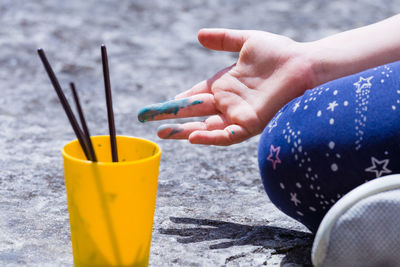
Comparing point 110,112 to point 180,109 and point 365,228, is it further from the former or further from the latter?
point 365,228

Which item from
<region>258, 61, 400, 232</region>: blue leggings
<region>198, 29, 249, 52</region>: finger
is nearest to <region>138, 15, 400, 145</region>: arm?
<region>198, 29, 249, 52</region>: finger

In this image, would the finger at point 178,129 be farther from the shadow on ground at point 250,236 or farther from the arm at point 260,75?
the shadow on ground at point 250,236

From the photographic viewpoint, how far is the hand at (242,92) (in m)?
1.22

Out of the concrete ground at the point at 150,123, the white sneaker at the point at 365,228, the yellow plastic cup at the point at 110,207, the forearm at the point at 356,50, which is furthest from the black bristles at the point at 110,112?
the forearm at the point at 356,50

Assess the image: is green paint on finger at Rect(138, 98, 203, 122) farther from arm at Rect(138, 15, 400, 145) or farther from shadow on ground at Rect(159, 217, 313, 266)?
shadow on ground at Rect(159, 217, 313, 266)

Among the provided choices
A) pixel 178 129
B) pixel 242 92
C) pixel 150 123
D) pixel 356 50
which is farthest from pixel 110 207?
pixel 150 123

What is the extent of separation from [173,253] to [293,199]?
0.24 m

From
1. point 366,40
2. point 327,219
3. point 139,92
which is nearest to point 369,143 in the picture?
point 327,219

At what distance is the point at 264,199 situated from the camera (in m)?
1.37

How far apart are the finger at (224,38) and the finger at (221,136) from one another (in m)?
0.21

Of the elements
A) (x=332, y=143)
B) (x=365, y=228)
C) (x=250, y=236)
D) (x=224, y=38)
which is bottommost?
(x=250, y=236)

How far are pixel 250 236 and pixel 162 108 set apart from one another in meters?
0.32

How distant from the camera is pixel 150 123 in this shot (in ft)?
6.45

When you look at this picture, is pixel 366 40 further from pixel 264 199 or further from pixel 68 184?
pixel 68 184
